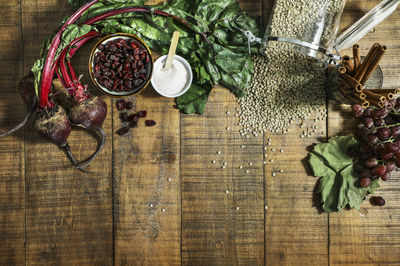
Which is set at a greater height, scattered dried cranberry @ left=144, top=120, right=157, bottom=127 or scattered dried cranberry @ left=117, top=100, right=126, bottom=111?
scattered dried cranberry @ left=117, top=100, right=126, bottom=111

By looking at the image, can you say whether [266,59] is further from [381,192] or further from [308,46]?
[381,192]

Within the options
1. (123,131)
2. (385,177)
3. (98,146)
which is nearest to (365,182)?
(385,177)

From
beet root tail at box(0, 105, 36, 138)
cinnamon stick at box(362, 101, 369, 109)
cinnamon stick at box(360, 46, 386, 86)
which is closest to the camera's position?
cinnamon stick at box(360, 46, 386, 86)

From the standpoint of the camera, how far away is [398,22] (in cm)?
135

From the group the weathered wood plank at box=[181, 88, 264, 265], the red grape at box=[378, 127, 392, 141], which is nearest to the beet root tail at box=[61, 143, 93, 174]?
the weathered wood plank at box=[181, 88, 264, 265]

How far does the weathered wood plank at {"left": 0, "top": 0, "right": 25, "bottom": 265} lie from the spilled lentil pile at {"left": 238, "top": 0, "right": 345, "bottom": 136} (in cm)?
96

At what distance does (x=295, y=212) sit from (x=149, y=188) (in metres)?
0.63

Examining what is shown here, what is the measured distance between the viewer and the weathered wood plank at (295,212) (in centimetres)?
136

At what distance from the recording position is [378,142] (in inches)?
48.9

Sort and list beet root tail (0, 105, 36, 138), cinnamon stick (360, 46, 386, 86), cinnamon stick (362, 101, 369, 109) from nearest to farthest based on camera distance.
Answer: cinnamon stick (360, 46, 386, 86) → cinnamon stick (362, 101, 369, 109) → beet root tail (0, 105, 36, 138)

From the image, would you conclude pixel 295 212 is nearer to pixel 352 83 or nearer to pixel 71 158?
pixel 352 83

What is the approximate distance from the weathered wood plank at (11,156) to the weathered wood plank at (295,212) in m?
1.05

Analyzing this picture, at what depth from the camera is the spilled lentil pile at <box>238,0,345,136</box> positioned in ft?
4.09

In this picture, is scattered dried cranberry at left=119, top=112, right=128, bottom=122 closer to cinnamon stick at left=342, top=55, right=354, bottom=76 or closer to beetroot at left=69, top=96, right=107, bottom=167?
beetroot at left=69, top=96, right=107, bottom=167
